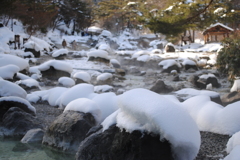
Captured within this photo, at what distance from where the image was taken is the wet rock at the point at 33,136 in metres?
4.50

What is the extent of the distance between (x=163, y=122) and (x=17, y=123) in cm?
347

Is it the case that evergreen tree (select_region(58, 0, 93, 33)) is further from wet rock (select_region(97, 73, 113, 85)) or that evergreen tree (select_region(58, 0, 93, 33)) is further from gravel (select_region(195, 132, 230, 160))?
gravel (select_region(195, 132, 230, 160))

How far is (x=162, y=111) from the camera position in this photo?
9.14ft

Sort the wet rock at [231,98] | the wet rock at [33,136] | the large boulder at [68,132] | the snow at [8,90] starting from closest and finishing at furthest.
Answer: the large boulder at [68,132] < the wet rock at [33,136] < the snow at [8,90] < the wet rock at [231,98]

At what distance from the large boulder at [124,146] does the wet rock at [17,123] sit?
211 cm

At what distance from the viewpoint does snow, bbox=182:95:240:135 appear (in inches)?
158

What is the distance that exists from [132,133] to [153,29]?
20.0ft

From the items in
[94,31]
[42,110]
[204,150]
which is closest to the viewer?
[204,150]

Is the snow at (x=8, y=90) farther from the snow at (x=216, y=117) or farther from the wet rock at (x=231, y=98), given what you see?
the wet rock at (x=231, y=98)

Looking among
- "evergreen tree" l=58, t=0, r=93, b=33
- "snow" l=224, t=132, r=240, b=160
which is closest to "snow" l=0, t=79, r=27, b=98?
"snow" l=224, t=132, r=240, b=160

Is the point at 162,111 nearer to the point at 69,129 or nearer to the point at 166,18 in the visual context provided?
the point at 69,129

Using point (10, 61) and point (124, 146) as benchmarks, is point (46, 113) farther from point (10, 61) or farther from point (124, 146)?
point (10, 61)

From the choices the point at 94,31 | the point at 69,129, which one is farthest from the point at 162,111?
the point at 94,31

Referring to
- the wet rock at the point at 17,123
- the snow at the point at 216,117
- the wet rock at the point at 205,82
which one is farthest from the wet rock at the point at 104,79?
the snow at the point at 216,117
